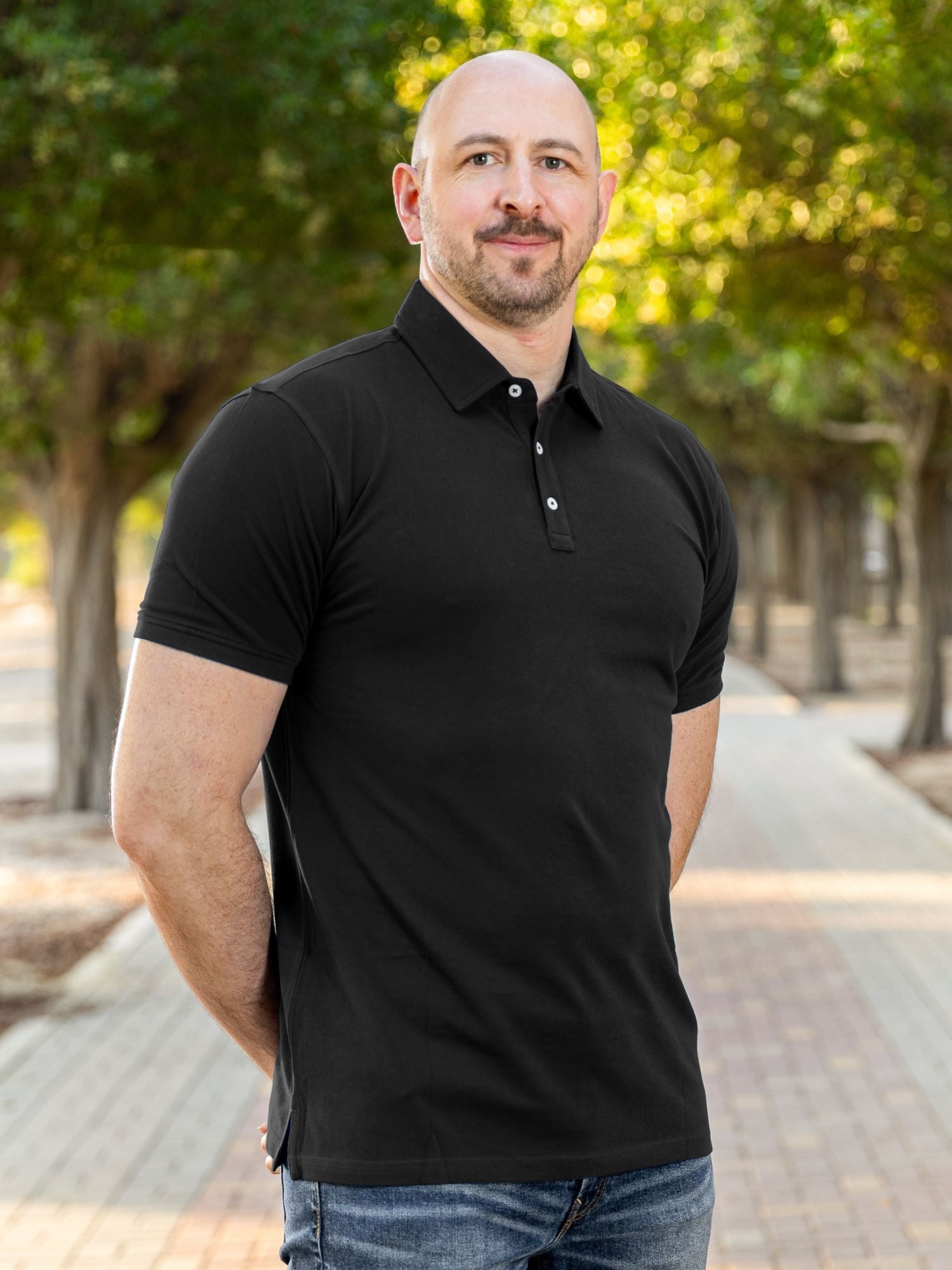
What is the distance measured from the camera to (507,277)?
6.44ft

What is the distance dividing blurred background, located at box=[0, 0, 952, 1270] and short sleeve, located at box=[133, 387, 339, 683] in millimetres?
2598

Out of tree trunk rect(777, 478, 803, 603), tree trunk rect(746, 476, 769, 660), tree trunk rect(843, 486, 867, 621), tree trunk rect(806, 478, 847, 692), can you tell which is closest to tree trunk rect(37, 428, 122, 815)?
tree trunk rect(806, 478, 847, 692)

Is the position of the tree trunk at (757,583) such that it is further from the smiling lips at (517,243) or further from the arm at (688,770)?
the smiling lips at (517,243)

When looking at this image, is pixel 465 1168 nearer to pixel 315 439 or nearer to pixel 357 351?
pixel 315 439

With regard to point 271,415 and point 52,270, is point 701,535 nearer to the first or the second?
point 271,415

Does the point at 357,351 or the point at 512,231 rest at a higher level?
the point at 512,231

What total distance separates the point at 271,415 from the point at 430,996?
2.14ft

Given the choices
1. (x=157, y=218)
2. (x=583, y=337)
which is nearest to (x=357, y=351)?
(x=157, y=218)

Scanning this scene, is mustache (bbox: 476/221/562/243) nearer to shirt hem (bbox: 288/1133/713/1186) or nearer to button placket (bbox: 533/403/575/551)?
button placket (bbox: 533/403/575/551)

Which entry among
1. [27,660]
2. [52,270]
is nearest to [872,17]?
[52,270]

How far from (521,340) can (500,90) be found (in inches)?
12.3

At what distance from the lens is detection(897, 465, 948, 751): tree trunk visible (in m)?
17.2

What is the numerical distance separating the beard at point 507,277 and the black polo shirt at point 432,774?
0.16 m

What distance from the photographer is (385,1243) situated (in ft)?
5.68
